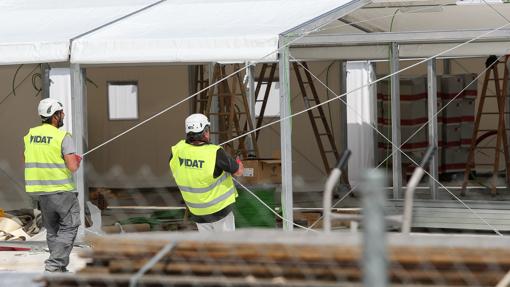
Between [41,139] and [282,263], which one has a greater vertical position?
[41,139]

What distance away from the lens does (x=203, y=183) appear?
33.8 feet

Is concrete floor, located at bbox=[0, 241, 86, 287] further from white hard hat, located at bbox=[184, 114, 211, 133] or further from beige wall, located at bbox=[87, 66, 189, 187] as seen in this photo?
beige wall, located at bbox=[87, 66, 189, 187]

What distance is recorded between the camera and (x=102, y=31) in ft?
44.1

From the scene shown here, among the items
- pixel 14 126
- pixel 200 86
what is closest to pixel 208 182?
pixel 200 86

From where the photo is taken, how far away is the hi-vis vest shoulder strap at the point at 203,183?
10.3 meters

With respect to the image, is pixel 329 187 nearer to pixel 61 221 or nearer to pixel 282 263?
pixel 282 263

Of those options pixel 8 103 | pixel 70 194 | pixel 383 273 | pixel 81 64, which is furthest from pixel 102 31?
pixel 383 273

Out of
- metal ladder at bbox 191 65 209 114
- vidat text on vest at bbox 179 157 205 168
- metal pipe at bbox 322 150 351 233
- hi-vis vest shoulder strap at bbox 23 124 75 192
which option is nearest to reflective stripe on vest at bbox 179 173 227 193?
vidat text on vest at bbox 179 157 205 168

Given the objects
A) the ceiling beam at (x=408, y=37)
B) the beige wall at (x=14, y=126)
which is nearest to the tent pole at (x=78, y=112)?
the ceiling beam at (x=408, y=37)

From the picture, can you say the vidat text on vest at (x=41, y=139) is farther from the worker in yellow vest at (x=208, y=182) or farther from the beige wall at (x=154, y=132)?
the beige wall at (x=154, y=132)

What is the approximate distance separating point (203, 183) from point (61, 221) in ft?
4.87

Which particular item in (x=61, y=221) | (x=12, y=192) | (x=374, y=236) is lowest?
(x=12, y=192)

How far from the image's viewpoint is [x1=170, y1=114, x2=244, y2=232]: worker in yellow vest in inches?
405

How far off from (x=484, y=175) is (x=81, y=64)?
28.8 feet
